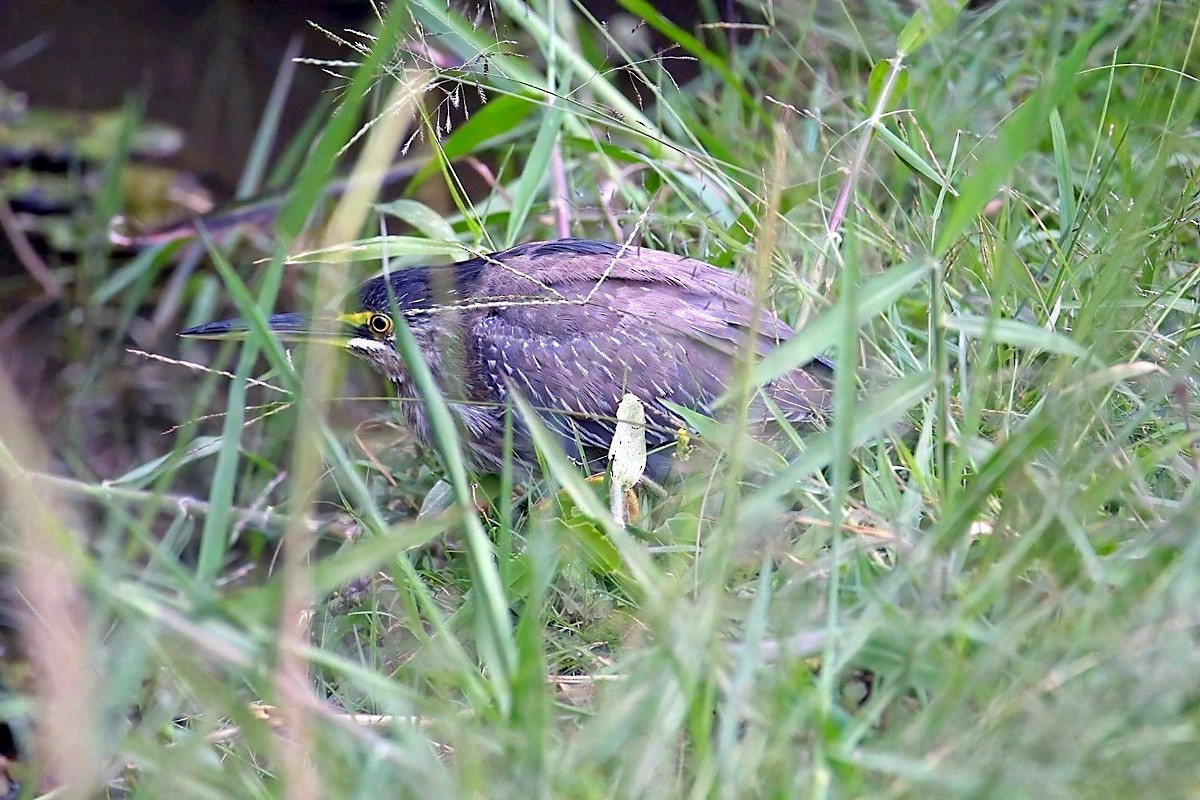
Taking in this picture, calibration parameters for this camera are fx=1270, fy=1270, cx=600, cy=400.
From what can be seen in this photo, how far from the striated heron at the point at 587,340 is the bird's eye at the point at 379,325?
12 cm

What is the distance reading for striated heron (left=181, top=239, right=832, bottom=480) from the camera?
136 inches

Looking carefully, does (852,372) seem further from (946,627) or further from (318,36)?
(318,36)

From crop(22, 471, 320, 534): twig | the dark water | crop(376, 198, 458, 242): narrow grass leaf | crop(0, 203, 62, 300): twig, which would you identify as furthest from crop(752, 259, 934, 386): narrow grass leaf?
the dark water

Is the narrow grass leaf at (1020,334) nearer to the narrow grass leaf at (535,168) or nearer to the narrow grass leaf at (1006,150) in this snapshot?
the narrow grass leaf at (1006,150)

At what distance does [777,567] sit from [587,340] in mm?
1233

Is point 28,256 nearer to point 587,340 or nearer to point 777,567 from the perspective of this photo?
point 587,340

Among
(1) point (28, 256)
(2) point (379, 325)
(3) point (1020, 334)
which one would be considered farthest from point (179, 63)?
(3) point (1020, 334)

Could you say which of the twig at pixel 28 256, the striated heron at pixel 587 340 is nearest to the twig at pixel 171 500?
the striated heron at pixel 587 340

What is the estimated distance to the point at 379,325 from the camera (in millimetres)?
3746

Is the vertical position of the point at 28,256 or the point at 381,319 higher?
the point at 381,319

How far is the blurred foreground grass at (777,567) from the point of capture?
1.79 meters

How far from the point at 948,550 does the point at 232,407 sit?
4.17ft

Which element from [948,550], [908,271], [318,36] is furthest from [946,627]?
→ [318,36]

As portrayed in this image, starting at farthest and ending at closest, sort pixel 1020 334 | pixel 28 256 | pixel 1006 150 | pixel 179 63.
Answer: pixel 179 63 < pixel 28 256 < pixel 1020 334 < pixel 1006 150
